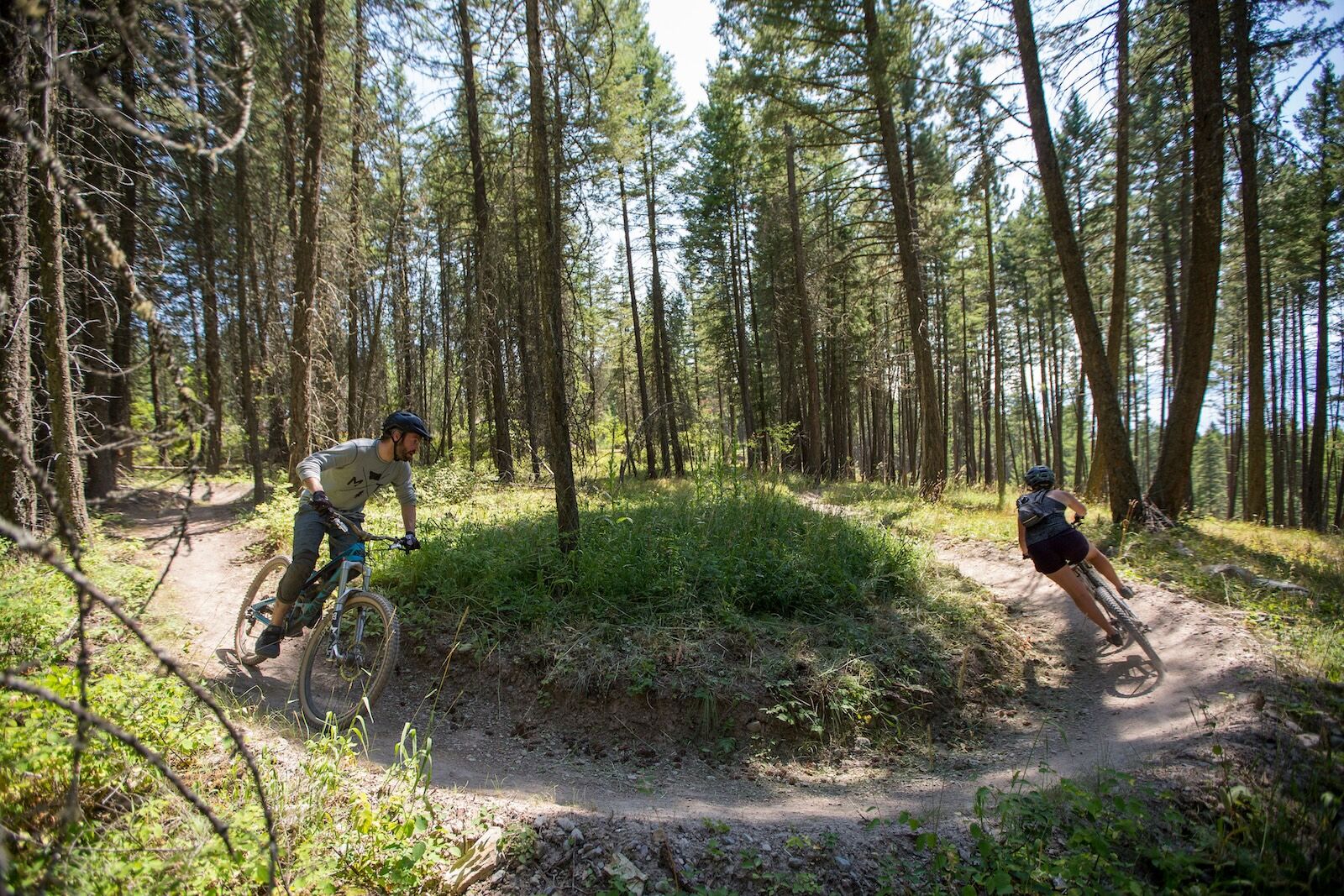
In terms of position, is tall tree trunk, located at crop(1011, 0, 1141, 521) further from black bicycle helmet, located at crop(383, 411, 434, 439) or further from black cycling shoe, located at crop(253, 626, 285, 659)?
black cycling shoe, located at crop(253, 626, 285, 659)

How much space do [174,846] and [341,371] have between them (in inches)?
1011

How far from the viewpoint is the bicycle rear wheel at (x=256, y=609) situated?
5664 mm

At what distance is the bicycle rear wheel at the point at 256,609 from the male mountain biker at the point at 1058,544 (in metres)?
7.40

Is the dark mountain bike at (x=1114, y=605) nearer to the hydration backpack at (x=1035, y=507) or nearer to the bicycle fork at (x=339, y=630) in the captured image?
the hydration backpack at (x=1035, y=507)

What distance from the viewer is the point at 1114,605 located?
19.8ft

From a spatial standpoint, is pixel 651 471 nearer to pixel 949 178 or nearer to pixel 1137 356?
pixel 949 178

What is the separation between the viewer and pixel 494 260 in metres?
11.2

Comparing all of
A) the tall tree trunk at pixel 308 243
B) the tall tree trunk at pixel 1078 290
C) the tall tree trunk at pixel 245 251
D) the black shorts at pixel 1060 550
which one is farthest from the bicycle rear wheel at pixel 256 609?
the tall tree trunk at pixel 1078 290

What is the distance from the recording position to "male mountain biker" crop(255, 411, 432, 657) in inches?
204

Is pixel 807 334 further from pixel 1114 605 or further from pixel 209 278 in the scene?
pixel 209 278

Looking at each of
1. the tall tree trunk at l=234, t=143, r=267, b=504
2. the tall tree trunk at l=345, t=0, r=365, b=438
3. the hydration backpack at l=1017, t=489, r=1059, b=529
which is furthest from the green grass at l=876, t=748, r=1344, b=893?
the tall tree trunk at l=234, t=143, r=267, b=504

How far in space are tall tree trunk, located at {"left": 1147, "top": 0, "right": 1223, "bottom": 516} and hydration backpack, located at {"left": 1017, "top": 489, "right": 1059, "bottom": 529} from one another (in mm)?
4653

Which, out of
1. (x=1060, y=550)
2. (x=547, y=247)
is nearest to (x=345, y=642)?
(x=547, y=247)

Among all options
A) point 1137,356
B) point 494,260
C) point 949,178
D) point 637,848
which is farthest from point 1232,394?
point 637,848
